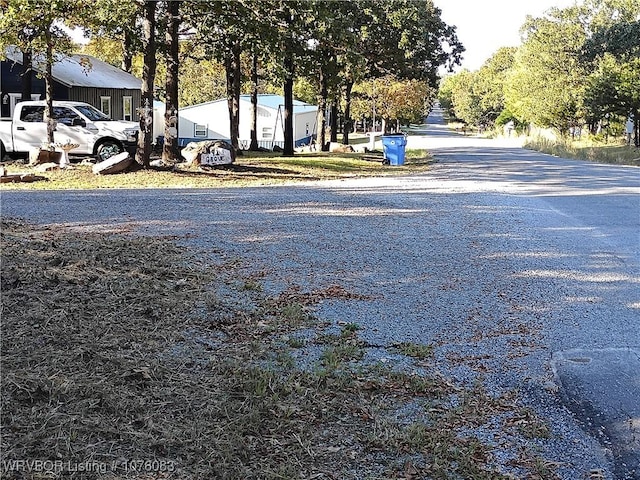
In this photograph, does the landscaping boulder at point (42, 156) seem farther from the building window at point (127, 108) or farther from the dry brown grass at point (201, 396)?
the building window at point (127, 108)

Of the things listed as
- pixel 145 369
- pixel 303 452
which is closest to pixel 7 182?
pixel 145 369

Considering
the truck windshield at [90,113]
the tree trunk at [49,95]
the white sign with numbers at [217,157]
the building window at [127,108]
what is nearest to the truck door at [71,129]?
the truck windshield at [90,113]

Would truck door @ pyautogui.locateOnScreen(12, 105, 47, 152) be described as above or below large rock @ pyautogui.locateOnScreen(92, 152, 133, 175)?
above

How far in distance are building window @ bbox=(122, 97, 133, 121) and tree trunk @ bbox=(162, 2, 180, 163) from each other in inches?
608

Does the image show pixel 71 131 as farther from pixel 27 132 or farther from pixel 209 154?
pixel 209 154

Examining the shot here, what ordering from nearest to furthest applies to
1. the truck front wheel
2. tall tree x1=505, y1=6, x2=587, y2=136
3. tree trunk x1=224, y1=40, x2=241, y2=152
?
1. the truck front wheel
2. tree trunk x1=224, y1=40, x2=241, y2=152
3. tall tree x1=505, y1=6, x2=587, y2=136

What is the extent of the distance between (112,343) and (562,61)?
53.0 meters

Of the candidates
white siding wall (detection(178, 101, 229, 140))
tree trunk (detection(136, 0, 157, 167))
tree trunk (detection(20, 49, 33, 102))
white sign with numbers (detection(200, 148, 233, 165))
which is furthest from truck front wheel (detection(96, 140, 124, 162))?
white siding wall (detection(178, 101, 229, 140))

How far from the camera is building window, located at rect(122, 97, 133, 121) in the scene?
33875mm

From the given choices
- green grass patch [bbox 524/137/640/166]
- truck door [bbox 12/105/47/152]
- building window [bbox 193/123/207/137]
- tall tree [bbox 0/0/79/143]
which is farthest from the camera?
building window [bbox 193/123/207/137]

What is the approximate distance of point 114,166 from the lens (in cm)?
1702

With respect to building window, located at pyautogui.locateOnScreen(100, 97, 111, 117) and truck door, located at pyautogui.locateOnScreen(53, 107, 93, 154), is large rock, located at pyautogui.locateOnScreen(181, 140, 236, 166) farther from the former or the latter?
building window, located at pyautogui.locateOnScreen(100, 97, 111, 117)

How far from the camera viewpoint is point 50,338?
4492mm

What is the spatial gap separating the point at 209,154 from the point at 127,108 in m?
16.9
